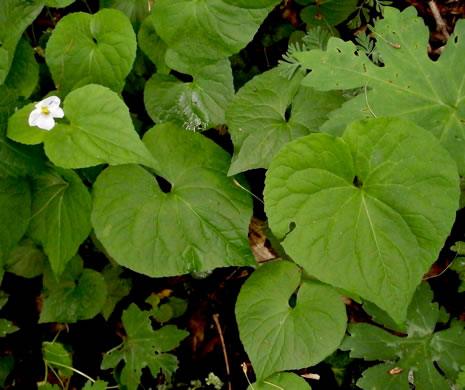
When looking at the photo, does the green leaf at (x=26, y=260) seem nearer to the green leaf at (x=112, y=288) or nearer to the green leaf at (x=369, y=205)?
the green leaf at (x=112, y=288)

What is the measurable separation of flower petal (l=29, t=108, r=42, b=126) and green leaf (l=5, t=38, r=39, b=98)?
1.79 feet

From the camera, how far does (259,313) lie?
1.87 m

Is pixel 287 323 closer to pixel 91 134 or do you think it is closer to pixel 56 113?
pixel 91 134

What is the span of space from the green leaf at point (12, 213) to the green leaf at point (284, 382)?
1.19 metres

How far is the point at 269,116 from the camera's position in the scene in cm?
186

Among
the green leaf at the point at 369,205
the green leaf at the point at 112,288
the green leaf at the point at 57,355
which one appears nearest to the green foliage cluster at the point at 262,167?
the green leaf at the point at 369,205

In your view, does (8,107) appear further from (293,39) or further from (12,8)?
(293,39)

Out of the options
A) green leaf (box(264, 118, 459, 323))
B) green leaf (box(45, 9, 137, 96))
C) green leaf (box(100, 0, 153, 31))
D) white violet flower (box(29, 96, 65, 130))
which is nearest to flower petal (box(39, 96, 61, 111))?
white violet flower (box(29, 96, 65, 130))

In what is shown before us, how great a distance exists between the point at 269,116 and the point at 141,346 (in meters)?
1.30

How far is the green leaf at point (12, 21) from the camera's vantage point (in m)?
2.09

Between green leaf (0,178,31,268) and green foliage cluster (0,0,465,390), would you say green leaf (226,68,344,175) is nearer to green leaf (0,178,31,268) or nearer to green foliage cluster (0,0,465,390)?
green foliage cluster (0,0,465,390)

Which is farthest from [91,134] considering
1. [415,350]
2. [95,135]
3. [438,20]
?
[438,20]

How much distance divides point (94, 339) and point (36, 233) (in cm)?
82

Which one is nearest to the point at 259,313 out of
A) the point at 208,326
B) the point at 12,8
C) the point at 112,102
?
the point at 208,326
